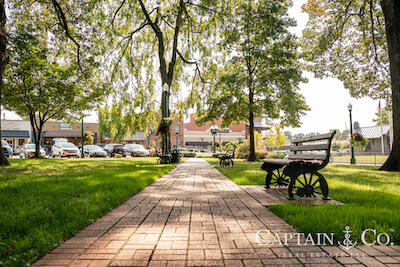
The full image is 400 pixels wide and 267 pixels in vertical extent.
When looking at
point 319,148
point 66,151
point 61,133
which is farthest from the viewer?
point 61,133

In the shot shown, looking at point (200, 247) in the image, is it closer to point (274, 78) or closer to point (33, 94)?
point (274, 78)

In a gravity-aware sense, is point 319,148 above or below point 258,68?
below

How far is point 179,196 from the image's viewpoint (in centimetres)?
545

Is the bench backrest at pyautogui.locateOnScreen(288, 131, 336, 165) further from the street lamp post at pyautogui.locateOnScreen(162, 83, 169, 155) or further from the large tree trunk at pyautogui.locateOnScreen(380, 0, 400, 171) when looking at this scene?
the street lamp post at pyautogui.locateOnScreen(162, 83, 169, 155)

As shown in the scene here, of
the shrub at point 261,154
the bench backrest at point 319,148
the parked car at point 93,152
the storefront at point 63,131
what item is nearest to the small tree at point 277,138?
the shrub at point 261,154

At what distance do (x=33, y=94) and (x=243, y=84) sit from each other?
16.0 metres

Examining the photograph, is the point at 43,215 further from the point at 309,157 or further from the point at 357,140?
the point at 357,140

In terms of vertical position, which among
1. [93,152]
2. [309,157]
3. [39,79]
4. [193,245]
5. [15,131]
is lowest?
[193,245]

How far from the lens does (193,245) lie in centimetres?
267

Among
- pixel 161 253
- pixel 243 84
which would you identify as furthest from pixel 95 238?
pixel 243 84

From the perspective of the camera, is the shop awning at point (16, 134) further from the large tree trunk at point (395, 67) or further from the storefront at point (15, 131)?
the large tree trunk at point (395, 67)

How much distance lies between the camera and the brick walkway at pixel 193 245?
2.31 metres

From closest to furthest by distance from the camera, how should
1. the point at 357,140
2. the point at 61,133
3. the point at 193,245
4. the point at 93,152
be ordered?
1. the point at 193,245
2. the point at 357,140
3. the point at 93,152
4. the point at 61,133

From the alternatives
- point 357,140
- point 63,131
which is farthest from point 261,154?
point 63,131
